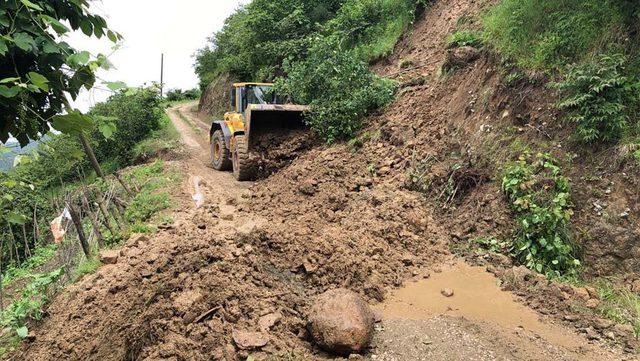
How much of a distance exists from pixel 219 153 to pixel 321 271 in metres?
7.60

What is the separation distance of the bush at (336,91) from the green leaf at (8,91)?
25.3ft

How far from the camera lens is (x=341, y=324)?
3568 millimetres

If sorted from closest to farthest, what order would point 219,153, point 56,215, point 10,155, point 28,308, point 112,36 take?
point 10,155
point 112,36
point 28,308
point 56,215
point 219,153

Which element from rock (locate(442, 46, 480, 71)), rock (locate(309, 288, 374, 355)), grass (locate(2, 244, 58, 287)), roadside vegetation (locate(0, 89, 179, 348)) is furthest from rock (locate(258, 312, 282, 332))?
grass (locate(2, 244, 58, 287))

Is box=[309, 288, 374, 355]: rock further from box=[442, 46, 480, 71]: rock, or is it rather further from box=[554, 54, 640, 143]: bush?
box=[442, 46, 480, 71]: rock

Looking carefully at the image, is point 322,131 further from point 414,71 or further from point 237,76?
point 237,76

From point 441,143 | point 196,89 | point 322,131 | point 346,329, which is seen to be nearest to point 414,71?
point 322,131

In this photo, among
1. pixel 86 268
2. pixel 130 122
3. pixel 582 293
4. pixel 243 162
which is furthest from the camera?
pixel 130 122

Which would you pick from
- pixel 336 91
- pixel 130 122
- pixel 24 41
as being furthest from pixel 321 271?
pixel 130 122

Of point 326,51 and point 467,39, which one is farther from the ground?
point 467,39

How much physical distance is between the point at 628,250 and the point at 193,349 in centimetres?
427

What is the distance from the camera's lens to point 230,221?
665cm

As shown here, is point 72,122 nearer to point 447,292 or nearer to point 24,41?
point 24,41

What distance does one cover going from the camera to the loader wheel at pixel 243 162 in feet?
31.0
